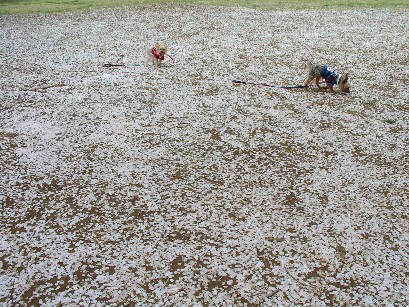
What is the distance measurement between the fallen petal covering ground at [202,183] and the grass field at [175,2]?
10751 millimetres

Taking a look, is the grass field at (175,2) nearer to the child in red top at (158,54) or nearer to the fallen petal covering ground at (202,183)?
the fallen petal covering ground at (202,183)

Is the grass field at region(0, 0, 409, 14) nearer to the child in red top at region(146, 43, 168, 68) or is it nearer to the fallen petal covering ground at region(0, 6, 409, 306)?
the fallen petal covering ground at region(0, 6, 409, 306)

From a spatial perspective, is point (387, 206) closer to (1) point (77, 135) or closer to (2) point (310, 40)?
(1) point (77, 135)

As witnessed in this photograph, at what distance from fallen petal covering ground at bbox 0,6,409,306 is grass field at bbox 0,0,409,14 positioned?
10.8 meters

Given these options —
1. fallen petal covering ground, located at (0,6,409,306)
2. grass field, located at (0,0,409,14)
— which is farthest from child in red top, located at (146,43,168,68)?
grass field, located at (0,0,409,14)

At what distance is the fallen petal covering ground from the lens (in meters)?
4.36

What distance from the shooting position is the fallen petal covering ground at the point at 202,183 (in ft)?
14.3

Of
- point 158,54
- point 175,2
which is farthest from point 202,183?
point 175,2

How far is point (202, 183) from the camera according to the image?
6.23m

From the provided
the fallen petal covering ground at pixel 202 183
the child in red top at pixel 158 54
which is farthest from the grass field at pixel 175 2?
the child in red top at pixel 158 54

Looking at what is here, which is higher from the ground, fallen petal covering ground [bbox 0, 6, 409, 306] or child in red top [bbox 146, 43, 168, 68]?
child in red top [bbox 146, 43, 168, 68]

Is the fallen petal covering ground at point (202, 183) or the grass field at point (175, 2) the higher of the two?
the grass field at point (175, 2)

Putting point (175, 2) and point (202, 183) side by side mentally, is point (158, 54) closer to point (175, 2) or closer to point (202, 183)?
point (202, 183)

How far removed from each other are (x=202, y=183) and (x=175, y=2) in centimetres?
1997
